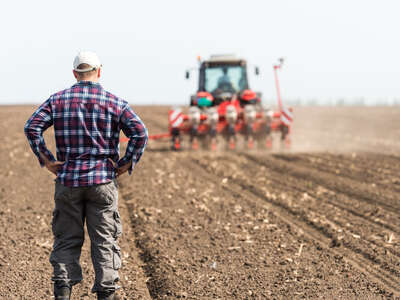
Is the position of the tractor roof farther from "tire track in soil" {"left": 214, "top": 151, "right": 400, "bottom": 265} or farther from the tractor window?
"tire track in soil" {"left": 214, "top": 151, "right": 400, "bottom": 265}

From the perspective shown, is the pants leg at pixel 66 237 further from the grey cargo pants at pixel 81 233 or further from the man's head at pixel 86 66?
the man's head at pixel 86 66

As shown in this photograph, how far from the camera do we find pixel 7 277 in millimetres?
4707

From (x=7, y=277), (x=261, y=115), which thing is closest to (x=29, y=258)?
(x=7, y=277)

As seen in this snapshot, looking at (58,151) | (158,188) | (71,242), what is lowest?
(158,188)

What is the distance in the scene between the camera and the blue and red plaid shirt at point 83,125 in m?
3.34

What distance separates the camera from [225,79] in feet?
51.2

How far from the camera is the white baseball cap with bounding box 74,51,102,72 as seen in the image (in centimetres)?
333

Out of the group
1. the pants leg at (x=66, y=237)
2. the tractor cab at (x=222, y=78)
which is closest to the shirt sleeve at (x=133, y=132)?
the pants leg at (x=66, y=237)

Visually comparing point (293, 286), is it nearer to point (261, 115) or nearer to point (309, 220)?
point (309, 220)

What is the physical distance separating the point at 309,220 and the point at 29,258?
11.9 ft

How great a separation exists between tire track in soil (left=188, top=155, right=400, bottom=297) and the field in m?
0.01

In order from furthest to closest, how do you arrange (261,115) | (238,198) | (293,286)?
(261,115)
(238,198)
(293,286)

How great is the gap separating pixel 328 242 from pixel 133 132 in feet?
10.9

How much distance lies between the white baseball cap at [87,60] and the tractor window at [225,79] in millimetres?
12157
